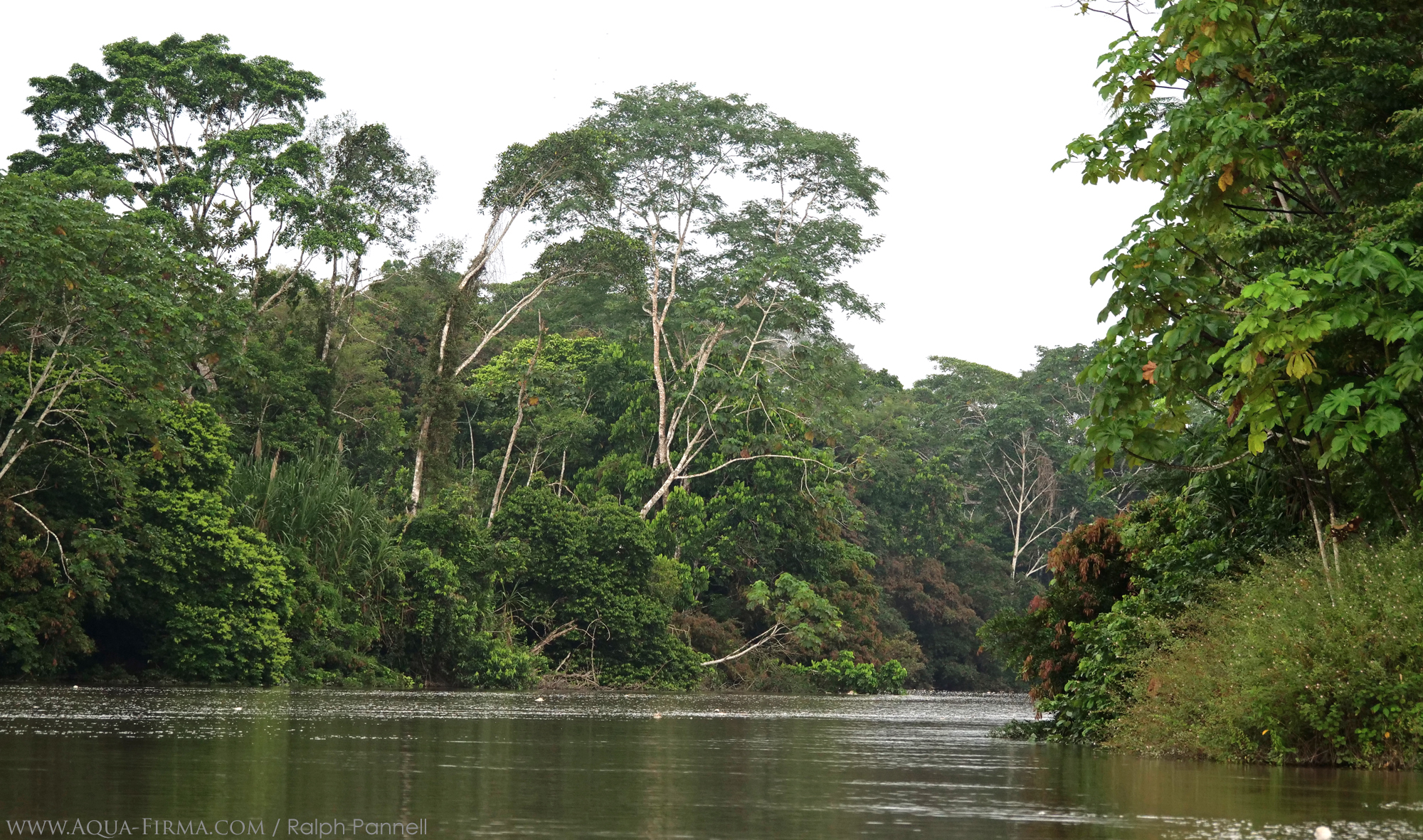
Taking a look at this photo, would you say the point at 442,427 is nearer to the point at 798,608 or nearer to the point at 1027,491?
the point at 798,608

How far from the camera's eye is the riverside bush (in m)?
9.77

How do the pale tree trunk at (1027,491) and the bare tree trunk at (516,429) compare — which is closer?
the bare tree trunk at (516,429)

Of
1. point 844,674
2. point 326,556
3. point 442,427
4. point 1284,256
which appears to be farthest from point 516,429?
point 1284,256

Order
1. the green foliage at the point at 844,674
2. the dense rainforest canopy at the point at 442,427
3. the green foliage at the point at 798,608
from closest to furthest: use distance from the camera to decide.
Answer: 1. the dense rainforest canopy at the point at 442,427
2. the green foliage at the point at 798,608
3. the green foliage at the point at 844,674

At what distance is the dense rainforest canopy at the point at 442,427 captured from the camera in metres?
26.1

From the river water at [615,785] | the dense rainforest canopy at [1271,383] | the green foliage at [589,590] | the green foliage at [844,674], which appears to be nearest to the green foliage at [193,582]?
the green foliage at [589,590]

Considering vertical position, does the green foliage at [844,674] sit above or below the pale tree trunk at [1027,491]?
below

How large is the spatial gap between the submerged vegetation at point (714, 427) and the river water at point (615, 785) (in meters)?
2.19

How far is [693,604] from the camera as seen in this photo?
4166 cm

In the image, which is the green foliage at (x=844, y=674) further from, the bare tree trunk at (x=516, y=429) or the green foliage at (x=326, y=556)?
the green foliage at (x=326, y=556)

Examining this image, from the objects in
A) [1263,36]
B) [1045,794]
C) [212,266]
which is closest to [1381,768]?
[1045,794]

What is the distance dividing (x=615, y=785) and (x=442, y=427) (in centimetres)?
3102

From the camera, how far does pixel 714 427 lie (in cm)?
4297

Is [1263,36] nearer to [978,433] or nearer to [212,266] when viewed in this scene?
[212,266]
